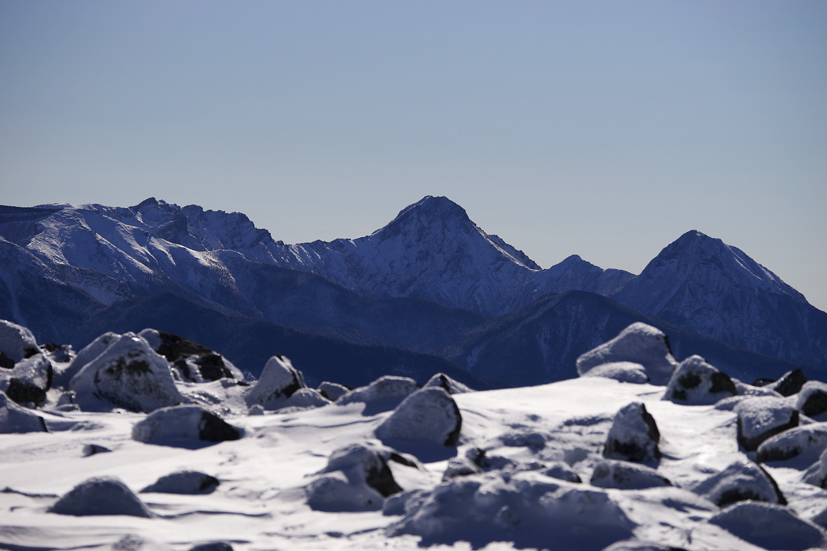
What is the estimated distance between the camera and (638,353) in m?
27.5

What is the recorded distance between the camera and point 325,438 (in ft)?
54.7

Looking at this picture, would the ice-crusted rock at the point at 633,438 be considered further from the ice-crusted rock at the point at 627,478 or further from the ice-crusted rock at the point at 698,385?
the ice-crusted rock at the point at 698,385

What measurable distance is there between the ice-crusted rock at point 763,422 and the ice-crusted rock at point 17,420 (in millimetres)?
16242

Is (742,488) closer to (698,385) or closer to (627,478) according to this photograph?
(627,478)

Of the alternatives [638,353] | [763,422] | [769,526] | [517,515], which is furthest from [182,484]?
[638,353]

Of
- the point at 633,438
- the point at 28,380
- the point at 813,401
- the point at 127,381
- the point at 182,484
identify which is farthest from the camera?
the point at 127,381

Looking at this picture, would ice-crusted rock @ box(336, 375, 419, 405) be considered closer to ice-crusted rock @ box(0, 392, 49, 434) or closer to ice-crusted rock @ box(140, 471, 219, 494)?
ice-crusted rock @ box(140, 471, 219, 494)

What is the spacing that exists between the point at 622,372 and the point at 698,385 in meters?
4.63

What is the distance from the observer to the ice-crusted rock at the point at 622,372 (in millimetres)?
25234

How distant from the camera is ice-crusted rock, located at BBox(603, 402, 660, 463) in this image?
15.2 m

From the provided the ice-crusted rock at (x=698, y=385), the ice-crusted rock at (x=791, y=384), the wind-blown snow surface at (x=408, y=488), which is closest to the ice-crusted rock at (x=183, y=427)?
the wind-blown snow surface at (x=408, y=488)

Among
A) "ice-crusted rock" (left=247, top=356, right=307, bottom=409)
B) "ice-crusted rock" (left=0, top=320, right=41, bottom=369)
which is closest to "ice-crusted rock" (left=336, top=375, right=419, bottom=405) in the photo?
"ice-crusted rock" (left=247, top=356, right=307, bottom=409)

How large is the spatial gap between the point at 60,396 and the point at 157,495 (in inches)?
535

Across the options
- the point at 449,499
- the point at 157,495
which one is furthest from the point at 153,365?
the point at 449,499
